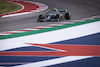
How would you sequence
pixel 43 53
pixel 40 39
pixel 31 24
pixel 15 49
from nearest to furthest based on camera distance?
pixel 43 53
pixel 15 49
pixel 40 39
pixel 31 24

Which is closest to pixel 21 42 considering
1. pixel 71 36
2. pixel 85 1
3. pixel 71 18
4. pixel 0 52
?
pixel 0 52

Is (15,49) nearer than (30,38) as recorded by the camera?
Yes

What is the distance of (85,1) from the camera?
18641 millimetres

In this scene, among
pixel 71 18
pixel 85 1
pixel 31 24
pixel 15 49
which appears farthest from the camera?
pixel 85 1

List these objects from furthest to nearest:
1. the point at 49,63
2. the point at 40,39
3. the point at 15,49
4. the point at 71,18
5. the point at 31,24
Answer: the point at 71,18, the point at 31,24, the point at 40,39, the point at 15,49, the point at 49,63

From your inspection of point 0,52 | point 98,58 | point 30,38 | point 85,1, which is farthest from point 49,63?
point 85,1

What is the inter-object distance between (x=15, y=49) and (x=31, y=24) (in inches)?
151

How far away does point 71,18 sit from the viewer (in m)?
11.5

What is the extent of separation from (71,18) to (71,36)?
3626mm

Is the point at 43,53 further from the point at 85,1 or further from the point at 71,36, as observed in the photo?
the point at 85,1

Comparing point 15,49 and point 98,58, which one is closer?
point 98,58

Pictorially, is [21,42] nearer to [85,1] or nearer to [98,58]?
[98,58]

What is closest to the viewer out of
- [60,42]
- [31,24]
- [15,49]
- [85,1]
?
[15,49]

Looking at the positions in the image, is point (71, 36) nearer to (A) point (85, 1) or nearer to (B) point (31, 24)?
(B) point (31, 24)
